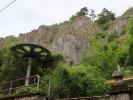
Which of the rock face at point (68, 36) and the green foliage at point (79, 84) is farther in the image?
the rock face at point (68, 36)

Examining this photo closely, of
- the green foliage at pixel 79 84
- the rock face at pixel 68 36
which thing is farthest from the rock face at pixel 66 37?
the green foliage at pixel 79 84

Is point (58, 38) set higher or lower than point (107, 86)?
higher

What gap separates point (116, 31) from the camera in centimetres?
4219

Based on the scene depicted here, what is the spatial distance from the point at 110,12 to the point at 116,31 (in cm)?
1694

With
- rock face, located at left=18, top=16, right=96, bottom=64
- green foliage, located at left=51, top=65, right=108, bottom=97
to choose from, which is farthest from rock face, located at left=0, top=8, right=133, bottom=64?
green foliage, located at left=51, top=65, right=108, bottom=97

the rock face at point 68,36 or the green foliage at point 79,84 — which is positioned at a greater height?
the rock face at point 68,36

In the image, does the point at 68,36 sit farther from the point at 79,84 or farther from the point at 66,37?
the point at 79,84

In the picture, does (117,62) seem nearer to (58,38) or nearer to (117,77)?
(58,38)

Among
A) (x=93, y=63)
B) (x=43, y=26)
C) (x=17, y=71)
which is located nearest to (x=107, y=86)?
(x=17, y=71)

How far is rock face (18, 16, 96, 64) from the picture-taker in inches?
1358

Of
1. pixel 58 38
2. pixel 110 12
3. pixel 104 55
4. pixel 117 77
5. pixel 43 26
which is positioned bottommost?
pixel 117 77

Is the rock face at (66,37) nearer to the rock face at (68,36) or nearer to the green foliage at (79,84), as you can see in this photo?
the rock face at (68,36)

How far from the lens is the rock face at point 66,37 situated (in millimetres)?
34494

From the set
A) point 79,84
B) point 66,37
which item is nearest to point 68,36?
point 66,37
